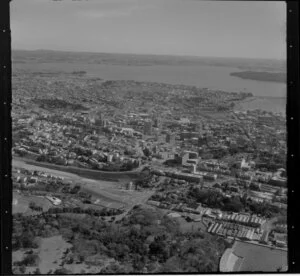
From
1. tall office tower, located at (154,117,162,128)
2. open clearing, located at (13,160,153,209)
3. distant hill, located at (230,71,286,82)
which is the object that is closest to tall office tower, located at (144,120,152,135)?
tall office tower, located at (154,117,162,128)

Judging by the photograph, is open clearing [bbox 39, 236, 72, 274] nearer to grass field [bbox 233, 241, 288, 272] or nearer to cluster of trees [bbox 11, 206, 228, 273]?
cluster of trees [bbox 11, 206, 228, 273]

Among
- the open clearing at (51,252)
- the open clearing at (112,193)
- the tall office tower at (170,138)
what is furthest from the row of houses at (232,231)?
the open clearing at (51,252)

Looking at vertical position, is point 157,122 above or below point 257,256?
above

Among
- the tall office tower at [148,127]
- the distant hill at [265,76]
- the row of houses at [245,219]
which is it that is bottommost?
the row of houses at [245,219]

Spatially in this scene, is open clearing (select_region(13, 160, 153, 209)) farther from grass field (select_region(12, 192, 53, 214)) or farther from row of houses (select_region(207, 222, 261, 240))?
row of houses (select_region(207, 222, 261, 240))

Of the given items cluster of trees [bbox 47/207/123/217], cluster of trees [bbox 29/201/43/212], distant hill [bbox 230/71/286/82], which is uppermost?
distant hill [bbox 230/71/286/82]

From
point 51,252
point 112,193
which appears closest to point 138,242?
point 112,193

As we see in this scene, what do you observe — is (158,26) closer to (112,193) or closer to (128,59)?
(128,59)

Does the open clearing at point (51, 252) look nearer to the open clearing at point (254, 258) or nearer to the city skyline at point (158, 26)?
the open clearing at point (254, 258)

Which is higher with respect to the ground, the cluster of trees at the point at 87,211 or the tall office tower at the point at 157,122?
the tall office tower at the point at 157,122

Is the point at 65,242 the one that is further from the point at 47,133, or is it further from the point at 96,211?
the point at 47,133

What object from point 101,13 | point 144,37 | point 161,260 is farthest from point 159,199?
point 101,13

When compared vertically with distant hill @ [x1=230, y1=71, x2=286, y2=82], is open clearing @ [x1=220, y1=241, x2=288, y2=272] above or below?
below
